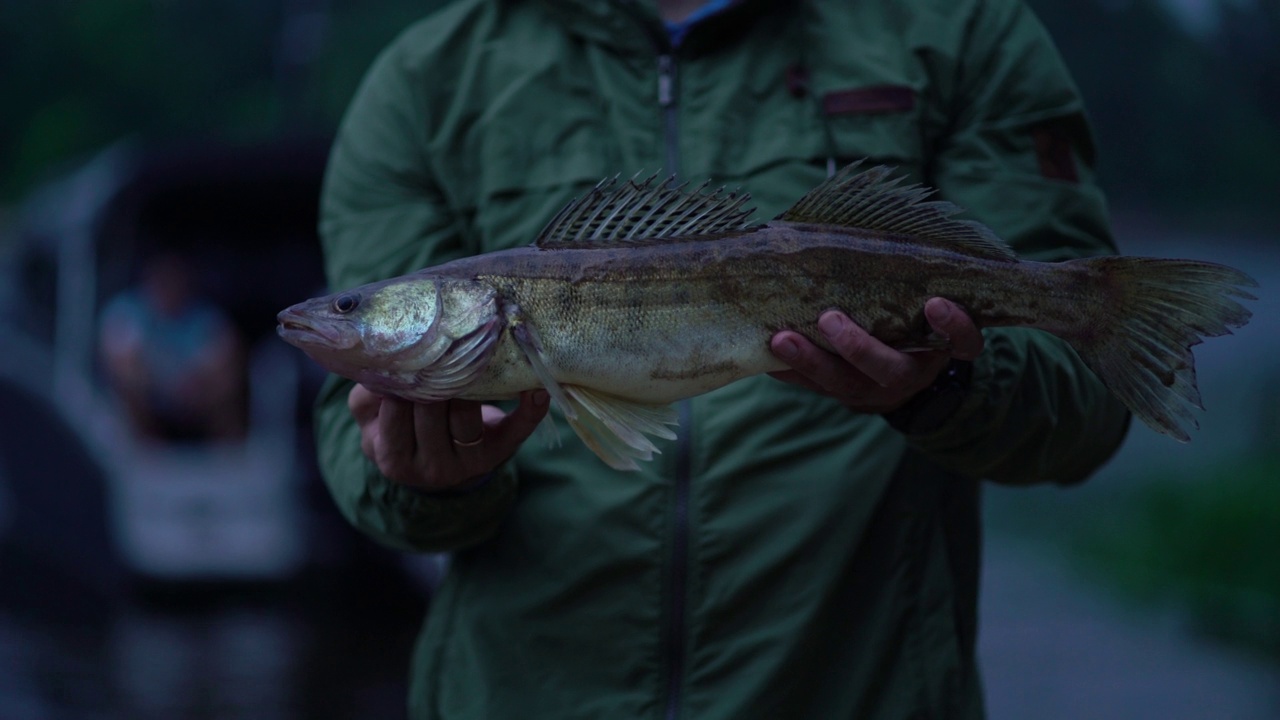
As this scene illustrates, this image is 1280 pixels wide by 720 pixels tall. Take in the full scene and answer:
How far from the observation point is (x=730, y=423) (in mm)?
2230

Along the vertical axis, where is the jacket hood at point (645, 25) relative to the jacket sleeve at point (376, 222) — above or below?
above

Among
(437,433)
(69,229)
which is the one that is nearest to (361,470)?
(437,433)

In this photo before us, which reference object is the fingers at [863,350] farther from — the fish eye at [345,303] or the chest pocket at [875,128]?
the fish eye at [345,303]

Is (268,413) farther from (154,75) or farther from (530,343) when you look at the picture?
(530,343)

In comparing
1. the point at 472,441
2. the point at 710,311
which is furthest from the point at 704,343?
the point at 472,441

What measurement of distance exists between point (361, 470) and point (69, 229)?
7213mm

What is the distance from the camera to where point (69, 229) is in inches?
341

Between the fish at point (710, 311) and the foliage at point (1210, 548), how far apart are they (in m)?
3.36

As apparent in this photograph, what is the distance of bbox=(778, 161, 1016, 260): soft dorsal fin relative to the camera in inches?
79.2

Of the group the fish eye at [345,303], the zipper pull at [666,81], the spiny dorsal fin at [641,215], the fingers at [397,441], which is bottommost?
the fingers at [397,441]

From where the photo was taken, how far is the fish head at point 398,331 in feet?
6.44

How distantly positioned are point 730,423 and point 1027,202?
0.64 meters

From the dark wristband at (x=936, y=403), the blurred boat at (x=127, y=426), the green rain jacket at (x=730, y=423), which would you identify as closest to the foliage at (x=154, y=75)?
the blurred boat at (x=127, y=426)

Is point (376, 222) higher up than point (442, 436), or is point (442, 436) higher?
point (376, 222)
